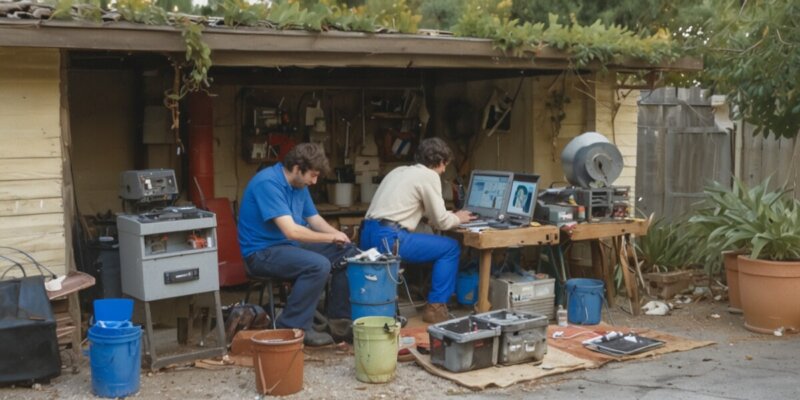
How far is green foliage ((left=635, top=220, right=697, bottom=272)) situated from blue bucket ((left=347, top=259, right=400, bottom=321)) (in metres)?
3.65

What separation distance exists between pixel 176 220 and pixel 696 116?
7.49m

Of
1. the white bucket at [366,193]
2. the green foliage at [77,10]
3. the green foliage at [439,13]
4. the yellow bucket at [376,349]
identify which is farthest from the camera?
the green foliage at [439,13]

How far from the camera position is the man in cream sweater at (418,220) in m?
7.28

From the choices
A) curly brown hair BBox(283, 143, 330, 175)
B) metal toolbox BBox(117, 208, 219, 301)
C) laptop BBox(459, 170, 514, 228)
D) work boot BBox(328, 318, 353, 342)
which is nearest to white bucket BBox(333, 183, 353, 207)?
laptop BBox(459, 170, 514, 228)

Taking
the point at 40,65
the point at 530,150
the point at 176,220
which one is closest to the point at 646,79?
the point at 530,150

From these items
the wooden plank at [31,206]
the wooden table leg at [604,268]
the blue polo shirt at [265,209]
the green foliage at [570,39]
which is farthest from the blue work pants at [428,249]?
the wooden plank at [31,206]

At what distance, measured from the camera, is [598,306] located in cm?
743

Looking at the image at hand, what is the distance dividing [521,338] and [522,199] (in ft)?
6.24

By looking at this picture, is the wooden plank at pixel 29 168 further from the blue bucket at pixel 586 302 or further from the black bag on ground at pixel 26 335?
the blue bucket at pixel 586 302

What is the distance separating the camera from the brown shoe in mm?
7398

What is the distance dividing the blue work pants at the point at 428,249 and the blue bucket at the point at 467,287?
0.35 m

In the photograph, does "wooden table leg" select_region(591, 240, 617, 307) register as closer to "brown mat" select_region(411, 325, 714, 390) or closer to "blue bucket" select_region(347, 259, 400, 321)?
"brown mat" select_region(411, 325, 714, 390)

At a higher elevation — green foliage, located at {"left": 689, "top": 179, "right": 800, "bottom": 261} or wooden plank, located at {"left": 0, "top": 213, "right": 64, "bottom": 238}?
wooden plank, located at {"left": 0, "top": 213, "right": 64, "bottom": 238}

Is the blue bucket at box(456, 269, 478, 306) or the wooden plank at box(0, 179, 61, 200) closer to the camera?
the wooden plank at box(0, 179, 61, 200)
